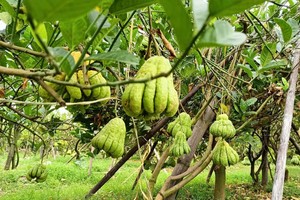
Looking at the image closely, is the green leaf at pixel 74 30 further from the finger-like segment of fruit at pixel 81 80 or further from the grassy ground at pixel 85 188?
the grassy ground at pixel 85 188

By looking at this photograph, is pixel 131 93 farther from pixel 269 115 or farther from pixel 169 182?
pixel 269 115

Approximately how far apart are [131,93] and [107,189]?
6.25m

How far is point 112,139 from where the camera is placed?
0.98 m

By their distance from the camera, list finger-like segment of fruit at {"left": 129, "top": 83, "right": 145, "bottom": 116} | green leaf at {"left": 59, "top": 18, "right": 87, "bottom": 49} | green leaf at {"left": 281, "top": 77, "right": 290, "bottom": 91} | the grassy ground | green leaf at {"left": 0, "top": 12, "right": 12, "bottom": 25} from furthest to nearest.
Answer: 1. the grassy ground
2. green leaf at {"left": 281, "top": 77, "right": 290, "bottom": 91}
3. green leaf at {"left": 0, "top": 12, "right": 12, "bottom": 25}
4. finger-like segment of fruit at {"left": 129, "top": 83, "right": 145, "bottom": 116}
5. green leaf at {"left": 59, "top": 18, "right": 87, "bottom": 49}

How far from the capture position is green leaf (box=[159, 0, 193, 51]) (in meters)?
0.33

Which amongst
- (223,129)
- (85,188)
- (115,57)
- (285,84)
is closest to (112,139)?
(115,57)

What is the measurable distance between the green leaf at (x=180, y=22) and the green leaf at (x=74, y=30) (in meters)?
0.15

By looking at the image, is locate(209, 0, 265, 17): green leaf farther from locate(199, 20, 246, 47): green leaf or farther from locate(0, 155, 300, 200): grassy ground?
locate(0, 155, 300, 200): grassy ground

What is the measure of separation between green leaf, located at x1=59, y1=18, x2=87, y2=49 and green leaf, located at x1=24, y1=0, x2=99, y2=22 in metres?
0.17

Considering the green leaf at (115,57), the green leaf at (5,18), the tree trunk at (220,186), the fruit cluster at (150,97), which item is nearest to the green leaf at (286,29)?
the fruit cluster at (150,97)

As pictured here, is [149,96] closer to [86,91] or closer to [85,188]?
[86,91]

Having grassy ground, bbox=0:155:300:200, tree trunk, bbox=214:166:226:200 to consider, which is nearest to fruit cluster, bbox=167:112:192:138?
grassy ground, bbox=0:155:300:200

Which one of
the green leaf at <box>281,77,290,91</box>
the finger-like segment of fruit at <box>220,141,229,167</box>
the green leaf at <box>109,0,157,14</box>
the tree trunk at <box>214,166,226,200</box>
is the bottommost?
the tree trunk at <box>214,166,226,200</box>

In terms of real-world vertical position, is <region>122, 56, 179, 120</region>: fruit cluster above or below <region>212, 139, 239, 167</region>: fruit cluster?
above
